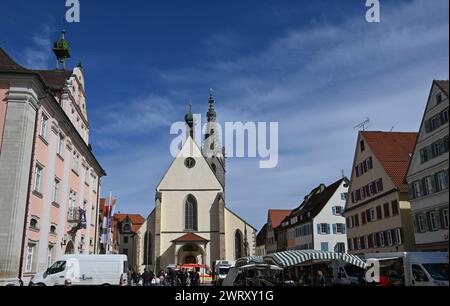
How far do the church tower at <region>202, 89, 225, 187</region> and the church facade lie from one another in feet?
51.2

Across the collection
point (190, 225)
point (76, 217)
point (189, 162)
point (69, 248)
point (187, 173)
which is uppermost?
point (189, 162)

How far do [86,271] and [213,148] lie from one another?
54313 millimetres

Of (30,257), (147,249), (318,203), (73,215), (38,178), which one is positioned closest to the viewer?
(30,257)

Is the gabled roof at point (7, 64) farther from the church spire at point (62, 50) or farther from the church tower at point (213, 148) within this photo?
the church tower at point (213, 148)

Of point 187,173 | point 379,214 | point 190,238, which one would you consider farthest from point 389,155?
point 187,173

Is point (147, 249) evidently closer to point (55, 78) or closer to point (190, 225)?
point (190, 225)

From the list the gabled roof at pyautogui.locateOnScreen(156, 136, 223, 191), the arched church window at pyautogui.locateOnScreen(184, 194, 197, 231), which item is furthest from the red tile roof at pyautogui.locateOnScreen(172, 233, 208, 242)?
the gabled roof at pyautogui.locateOnScreen(156, 136, 223, 191)

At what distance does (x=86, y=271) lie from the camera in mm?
22422

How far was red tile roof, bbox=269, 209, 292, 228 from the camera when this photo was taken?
3022 inches

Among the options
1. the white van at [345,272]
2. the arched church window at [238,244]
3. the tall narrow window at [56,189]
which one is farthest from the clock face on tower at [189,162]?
the white van at [345,272]

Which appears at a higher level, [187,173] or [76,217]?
[187,173]

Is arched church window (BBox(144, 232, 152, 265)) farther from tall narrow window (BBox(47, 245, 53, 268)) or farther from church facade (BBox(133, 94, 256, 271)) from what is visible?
tall narrow window (BBox(47, 245, 53, 268))

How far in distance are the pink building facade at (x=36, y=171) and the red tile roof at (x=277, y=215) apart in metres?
49.7
